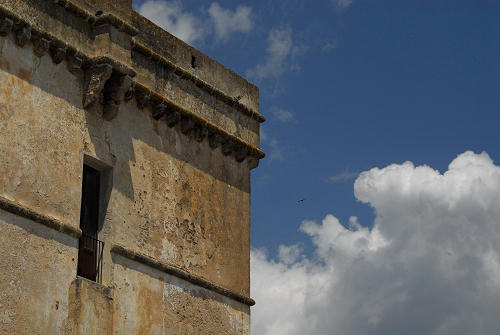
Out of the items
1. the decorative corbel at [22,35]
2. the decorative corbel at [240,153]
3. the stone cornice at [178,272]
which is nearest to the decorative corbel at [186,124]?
the decorative corbel at [240,153]

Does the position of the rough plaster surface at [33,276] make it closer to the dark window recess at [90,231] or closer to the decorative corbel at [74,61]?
the dark window recess at [90,231]

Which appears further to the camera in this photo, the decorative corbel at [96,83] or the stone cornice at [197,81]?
the stone cornice at [197,81]

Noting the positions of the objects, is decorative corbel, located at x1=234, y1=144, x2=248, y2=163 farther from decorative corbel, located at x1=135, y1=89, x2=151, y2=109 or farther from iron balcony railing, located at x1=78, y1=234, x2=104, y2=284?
iron balcony railing, located at x1=78, y1=234, x2=104, y2=284

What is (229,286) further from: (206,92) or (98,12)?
(98,12)

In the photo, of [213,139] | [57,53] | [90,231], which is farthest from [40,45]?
[213,139]

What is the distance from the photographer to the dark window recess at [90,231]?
12.7 meters

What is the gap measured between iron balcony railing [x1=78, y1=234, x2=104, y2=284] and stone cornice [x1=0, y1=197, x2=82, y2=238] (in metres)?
0.42

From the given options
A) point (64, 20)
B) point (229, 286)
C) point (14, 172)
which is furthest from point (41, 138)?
point (229, 286)

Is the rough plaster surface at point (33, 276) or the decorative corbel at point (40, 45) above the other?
the decorative corbel at point (40, 45)

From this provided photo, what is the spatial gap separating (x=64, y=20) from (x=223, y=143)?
3.57 meters

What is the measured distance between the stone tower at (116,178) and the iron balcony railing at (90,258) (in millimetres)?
16

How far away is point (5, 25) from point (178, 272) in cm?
409

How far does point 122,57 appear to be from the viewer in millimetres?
13414

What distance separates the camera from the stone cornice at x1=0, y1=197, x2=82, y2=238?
11.5m
